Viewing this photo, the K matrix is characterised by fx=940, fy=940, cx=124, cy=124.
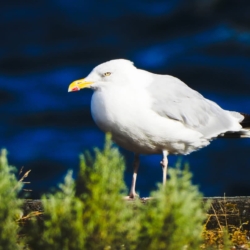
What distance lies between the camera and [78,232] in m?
3.64

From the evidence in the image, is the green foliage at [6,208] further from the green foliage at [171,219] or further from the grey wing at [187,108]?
the grey wing at [187,108]

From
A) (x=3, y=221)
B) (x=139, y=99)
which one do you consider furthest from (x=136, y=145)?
(x=3, y=221)

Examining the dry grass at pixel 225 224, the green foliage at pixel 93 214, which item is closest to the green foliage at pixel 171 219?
the green foliage at pixel 93 214

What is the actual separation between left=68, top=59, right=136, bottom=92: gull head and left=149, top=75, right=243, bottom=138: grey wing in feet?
0.56

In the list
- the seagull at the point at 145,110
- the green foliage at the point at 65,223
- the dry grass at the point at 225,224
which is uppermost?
the seagull at the point at 145,110

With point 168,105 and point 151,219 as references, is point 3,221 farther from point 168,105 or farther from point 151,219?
point 168,105

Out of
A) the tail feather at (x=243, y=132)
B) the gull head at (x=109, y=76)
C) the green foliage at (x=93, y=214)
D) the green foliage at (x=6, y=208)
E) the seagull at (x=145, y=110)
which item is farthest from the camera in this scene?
the tail feather at (x=243, y=132)

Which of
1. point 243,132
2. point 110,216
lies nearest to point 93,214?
point 110,216

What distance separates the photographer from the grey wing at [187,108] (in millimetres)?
5945

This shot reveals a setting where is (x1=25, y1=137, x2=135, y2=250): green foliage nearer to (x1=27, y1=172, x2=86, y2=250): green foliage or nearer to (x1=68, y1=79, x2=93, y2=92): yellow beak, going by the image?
(x1=27, y1=172, x2=86, y2=250): green foliage

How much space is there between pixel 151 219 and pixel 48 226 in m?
0.41

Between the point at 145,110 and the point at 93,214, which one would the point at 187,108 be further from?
the point at 93,214

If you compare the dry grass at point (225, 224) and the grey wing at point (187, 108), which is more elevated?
the grey wing at point (187, 108)

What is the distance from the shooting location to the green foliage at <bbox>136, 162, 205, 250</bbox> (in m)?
3.55
